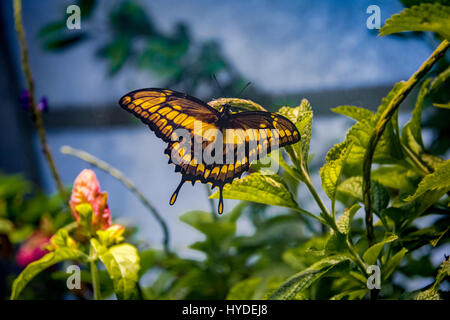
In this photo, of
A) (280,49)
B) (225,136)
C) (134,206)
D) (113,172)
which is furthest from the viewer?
(134,206)

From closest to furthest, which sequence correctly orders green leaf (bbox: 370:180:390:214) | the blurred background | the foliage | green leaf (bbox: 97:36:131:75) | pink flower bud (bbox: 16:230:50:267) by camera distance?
green leaf (bbox: 370:180:390:214) < the blurred background < pink flower bud (bbox: 16:230:50:267) < the foliage < green leaf (bbox: 97:36:131:75)

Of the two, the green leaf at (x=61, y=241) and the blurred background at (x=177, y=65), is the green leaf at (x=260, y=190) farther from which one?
the green leaf at (x=61, y=241)

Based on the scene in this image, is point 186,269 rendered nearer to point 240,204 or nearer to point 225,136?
point 240,204

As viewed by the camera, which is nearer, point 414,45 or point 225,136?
point 225,136

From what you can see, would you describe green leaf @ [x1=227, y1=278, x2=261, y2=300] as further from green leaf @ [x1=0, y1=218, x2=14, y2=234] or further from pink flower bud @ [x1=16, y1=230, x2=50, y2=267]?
green leaf @ [x1=0, y1=218, x2=14, y2=234]

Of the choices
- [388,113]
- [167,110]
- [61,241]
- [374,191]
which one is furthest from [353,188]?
[61,241]

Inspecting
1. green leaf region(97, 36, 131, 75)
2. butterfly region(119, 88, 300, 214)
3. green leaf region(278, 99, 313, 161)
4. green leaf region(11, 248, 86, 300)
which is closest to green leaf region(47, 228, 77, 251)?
green leaf region(11, 248, 86, 300)
